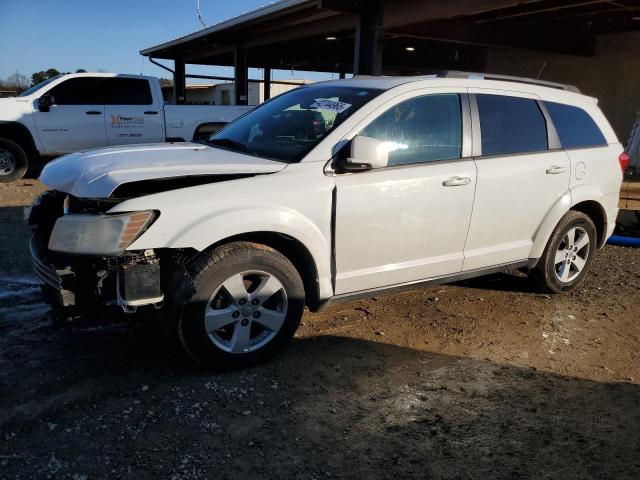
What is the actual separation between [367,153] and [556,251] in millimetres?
2461

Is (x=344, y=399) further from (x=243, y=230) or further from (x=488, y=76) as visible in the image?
(x=488, y=76)

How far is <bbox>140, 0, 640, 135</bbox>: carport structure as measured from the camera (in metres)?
10.6

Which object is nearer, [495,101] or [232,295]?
[232,295]

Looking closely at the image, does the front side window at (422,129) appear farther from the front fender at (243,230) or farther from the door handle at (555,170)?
the door handle at (555,170)

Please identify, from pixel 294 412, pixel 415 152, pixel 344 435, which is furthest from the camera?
pixel 415 152

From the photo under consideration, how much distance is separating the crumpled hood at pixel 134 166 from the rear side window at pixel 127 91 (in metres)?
7.36

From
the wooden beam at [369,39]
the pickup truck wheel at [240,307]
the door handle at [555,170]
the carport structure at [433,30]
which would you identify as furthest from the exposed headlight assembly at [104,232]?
the wooden beam at [369,39]

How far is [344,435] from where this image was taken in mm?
2895

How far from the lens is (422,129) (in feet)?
12.9

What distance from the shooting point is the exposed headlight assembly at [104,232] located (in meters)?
2.96

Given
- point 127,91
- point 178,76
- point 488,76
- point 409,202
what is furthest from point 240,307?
point 178,76

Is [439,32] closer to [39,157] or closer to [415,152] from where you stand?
[39,157]

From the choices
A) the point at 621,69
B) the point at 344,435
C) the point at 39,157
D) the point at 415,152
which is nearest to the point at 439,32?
the point at 621,69

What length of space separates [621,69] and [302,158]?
41.1 ft
